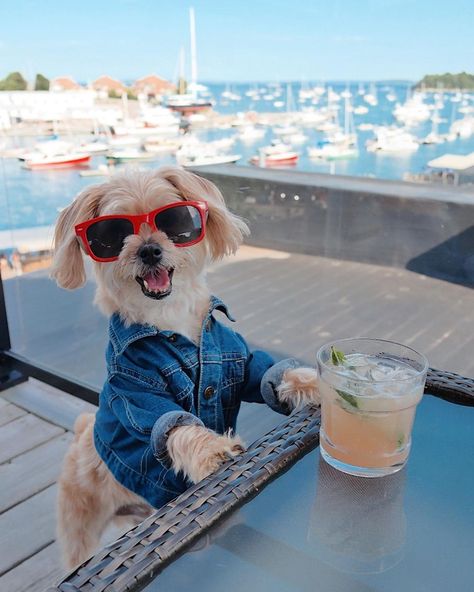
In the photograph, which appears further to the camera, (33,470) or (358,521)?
(33,470)

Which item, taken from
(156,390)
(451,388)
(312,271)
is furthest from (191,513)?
(312,271)

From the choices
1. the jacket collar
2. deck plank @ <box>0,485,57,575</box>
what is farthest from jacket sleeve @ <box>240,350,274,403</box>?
deck plank @ <box>0,485,57,575</box>

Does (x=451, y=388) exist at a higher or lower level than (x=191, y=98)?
lower

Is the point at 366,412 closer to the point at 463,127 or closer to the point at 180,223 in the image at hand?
the point at 180,223

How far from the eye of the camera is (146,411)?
3.69 feet

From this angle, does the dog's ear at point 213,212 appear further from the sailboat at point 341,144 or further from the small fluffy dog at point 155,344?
the sailboat at point 341,144

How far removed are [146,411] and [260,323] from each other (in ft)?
6.63

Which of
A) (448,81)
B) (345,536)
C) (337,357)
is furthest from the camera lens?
(448,81)

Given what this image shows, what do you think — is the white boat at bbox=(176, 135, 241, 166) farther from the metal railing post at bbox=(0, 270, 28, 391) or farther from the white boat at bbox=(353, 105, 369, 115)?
the metal railing post at bbox=(0, 270, 28, 391)

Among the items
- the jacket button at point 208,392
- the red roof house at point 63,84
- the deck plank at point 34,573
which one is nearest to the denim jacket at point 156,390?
the jacket button at point 208,392

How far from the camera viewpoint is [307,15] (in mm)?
2268

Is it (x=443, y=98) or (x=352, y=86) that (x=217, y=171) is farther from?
(x=443, y=98)

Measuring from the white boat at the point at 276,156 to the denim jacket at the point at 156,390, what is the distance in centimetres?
155

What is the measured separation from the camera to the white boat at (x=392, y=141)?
2.26m
